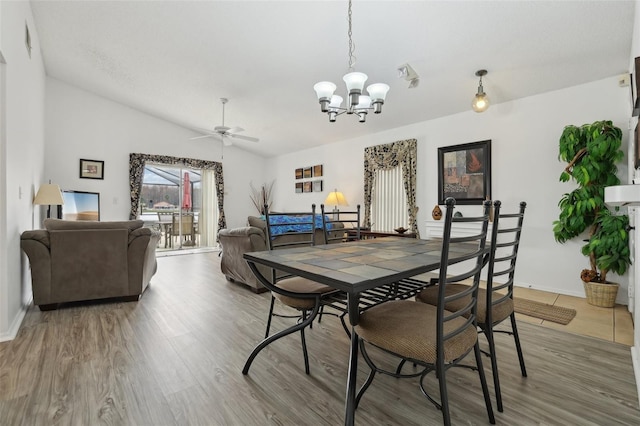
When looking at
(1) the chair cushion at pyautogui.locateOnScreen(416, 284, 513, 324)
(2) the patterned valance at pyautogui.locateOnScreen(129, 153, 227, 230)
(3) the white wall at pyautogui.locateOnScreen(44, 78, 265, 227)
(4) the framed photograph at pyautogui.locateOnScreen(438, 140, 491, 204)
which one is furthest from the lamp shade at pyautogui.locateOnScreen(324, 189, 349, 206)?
(1) the chair cushion at pyautogui.locateOnScreen(416, 284, 513, 324)

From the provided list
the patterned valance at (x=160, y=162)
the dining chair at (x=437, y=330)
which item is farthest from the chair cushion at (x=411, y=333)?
the patterned valance at (x=160, y=162)

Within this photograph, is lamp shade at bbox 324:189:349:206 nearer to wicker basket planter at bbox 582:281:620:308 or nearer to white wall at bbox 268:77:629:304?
white wall at bbox 268:77:629:304

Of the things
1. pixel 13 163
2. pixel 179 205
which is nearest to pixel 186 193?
pixel 179 205

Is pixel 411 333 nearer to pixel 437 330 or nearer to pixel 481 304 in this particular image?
pixel 437 330

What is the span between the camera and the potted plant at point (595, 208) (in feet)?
9.37

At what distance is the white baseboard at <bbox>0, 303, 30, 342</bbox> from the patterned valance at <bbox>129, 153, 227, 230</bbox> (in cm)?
406

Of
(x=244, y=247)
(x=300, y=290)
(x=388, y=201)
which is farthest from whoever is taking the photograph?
(x=388, y=201)

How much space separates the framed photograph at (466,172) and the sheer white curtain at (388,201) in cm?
72

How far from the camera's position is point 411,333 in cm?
125

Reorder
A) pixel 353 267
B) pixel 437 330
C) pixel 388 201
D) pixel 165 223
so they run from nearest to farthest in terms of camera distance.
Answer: pixel 437 330 < pixel 353 267 < pixel 388 201 < pixel 165 223

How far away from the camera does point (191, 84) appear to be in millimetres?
4859

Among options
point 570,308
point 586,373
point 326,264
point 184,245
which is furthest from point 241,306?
point 184,245

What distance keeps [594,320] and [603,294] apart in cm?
52

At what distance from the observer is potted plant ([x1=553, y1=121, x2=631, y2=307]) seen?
2855mm
